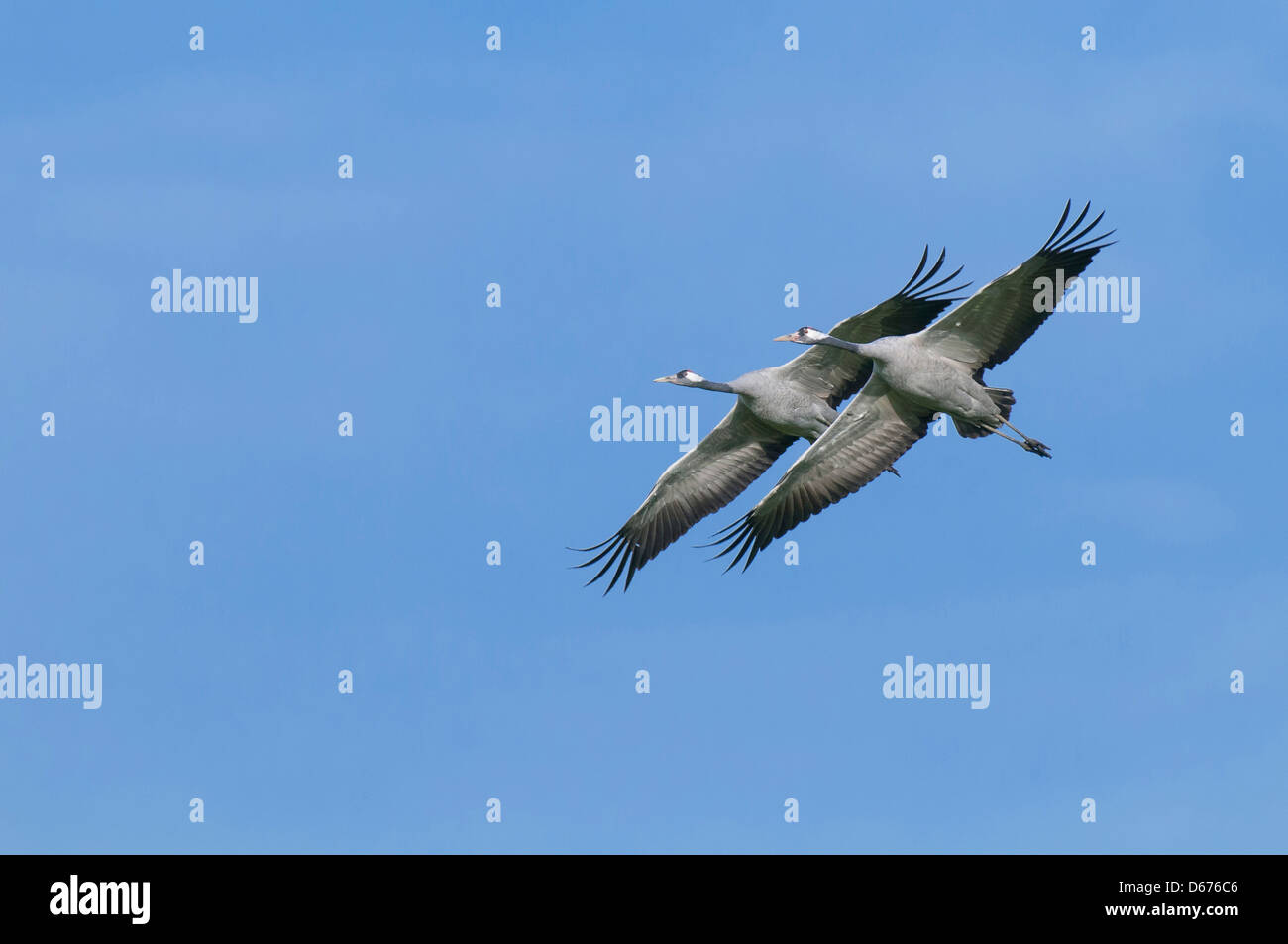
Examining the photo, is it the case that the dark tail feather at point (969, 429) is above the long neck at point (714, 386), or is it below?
below

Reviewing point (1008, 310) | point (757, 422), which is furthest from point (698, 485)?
point (1008, 310)

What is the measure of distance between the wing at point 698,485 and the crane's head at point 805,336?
2.41 m

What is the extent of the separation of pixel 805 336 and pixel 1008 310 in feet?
10.6

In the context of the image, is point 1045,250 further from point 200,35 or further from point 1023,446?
point 200,35

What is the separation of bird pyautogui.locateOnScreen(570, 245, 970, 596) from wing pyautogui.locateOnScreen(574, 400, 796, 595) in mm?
16

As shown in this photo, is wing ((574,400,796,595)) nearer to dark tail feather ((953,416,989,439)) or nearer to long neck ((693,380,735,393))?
long neck ((693,380,735,393))

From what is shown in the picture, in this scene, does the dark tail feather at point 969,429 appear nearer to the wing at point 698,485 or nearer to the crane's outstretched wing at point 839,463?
the crane's outstretched wing at point 839,463

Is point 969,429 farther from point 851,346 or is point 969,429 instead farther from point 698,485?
point 698,485

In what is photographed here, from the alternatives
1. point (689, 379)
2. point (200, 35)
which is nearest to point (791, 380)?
point (689, 379)

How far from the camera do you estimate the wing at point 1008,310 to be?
98.9 ft

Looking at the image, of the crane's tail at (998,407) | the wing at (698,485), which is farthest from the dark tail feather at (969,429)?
the wing at (698,485)

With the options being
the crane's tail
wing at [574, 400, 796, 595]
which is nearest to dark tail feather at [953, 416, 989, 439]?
the crane's tail

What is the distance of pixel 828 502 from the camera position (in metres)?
32.8

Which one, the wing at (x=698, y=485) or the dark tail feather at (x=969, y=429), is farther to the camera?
the wing at (x=698, y=485)
